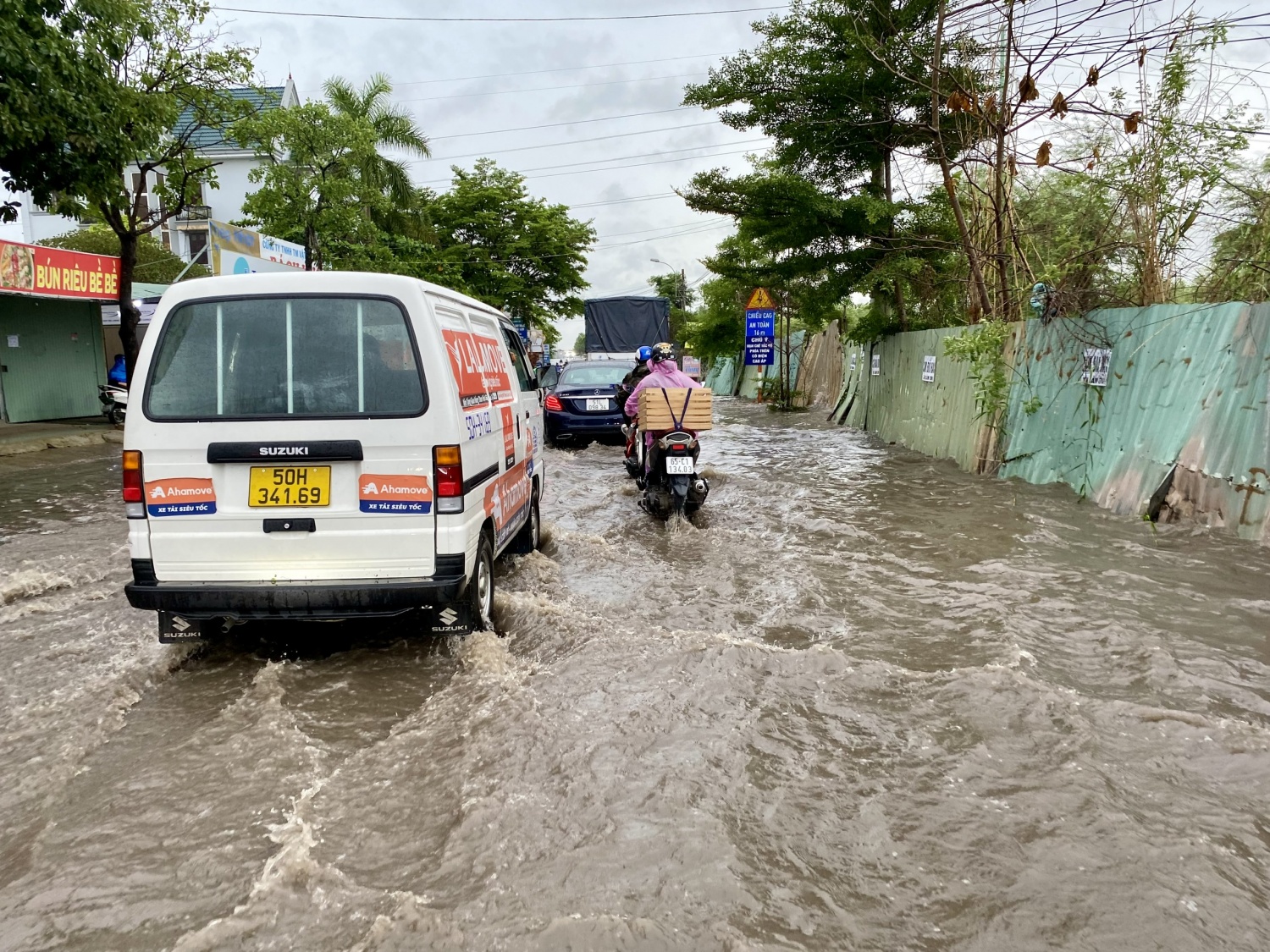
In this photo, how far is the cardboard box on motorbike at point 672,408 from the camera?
8.40m

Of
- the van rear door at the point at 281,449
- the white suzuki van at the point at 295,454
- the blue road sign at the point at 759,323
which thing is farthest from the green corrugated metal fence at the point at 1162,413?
the blue road sign at the point at 759,323

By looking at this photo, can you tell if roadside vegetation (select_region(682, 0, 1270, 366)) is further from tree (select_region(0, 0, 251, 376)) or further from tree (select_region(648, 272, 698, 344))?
tree (select_region(648, 272, 698, 344))

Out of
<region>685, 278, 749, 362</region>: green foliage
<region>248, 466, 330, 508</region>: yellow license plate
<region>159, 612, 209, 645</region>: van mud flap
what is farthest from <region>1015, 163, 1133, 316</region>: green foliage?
<region>685, 278, 749, 362</region>: green foliage

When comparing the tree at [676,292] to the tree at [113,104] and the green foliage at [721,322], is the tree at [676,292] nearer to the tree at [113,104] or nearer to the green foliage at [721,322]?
the green foliage at [721,322]

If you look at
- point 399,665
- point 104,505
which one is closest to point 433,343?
point 399,665

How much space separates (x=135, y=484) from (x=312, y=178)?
1743cm

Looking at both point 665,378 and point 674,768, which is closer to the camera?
point 674,768

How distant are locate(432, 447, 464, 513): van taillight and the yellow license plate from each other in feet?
1.73

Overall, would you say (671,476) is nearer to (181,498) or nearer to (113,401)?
(181,498)

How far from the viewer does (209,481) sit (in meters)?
4.16

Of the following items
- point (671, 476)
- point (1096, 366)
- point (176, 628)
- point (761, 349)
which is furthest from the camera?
point (761, 349)

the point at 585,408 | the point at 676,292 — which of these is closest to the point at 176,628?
the point at 585,408

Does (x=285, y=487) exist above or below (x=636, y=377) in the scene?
below

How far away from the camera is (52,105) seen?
351 inches
